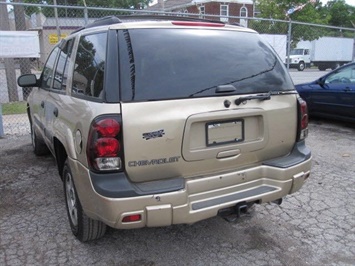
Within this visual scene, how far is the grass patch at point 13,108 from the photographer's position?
30.9 ft

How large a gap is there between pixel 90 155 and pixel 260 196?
1357 mm

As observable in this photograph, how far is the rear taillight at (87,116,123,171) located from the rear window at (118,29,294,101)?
0.21 m

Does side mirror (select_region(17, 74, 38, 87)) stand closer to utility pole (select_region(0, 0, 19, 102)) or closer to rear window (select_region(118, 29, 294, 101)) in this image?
rear window (select_region(118, 29, 294, 101))

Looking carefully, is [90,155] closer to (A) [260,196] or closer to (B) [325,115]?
(A) [260,196]

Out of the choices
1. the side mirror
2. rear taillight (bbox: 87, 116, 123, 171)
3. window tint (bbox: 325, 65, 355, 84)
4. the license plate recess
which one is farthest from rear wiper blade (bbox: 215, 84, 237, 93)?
window tint (bbox: 325, 65, 355, 84)

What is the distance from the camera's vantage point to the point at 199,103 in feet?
8.45

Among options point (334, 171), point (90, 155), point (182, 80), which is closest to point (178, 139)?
point (182, 80)

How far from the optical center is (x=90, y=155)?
7.98ft

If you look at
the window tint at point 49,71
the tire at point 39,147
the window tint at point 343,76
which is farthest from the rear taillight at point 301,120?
the window tint at point 343,76

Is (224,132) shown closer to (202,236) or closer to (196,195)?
(196,195)

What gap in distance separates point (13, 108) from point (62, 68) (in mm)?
7104

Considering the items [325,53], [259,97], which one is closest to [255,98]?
[259,97]

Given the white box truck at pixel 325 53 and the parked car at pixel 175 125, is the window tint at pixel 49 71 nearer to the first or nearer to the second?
the parked car at pixel 175 125

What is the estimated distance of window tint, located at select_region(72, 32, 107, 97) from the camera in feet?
8.51
